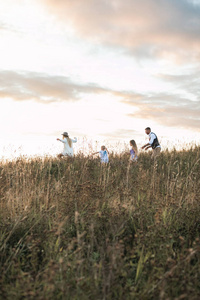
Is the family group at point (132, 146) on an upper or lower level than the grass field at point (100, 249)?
upper

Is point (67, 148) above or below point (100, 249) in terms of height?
above

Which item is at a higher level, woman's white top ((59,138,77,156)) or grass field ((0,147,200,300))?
Answer: woman's white top ((59,138,77,156))

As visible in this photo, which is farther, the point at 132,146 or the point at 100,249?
the point at 132,146

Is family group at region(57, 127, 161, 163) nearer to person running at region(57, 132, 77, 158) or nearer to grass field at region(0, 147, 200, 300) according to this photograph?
person running at region(57, 132, 77, 158)

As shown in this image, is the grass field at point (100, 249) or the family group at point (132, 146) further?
the family group at point (132, 146)

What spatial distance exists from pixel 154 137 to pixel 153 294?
1048 cm

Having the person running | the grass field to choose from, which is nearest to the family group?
the person running

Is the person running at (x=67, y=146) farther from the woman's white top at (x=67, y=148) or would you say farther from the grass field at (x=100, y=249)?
the grass field at (x=100, y=249)

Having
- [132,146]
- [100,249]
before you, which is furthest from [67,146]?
[100,249]

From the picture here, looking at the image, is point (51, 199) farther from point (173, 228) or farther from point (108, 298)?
point (108, 298)

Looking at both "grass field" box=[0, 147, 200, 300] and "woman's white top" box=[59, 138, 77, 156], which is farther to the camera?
"woman's white top" box=[59, 138, 77, 156]

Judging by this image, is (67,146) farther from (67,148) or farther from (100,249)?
(100,249)

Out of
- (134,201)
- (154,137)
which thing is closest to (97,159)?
(154,137)

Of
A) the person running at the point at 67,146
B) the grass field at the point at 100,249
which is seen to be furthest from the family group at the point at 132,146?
the grass field at the point at 100,249
